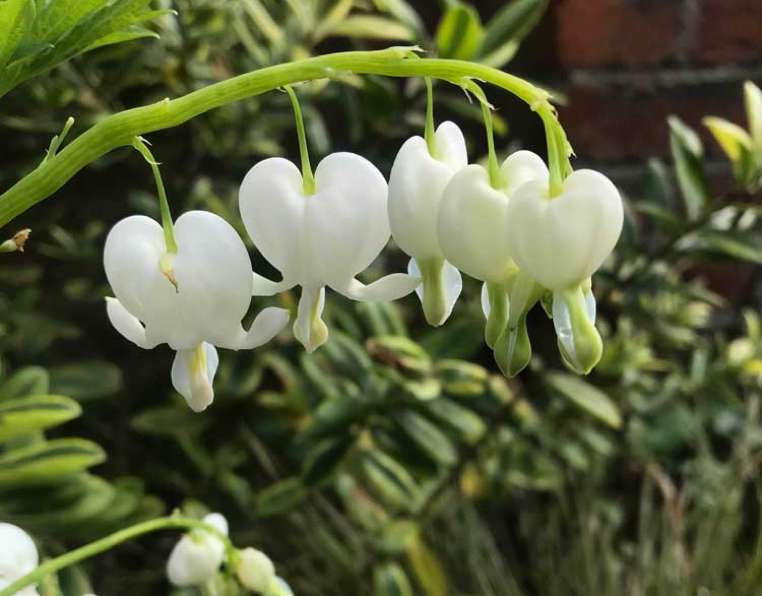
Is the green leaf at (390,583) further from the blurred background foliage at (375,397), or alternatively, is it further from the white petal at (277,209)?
the white petal at (277,209)

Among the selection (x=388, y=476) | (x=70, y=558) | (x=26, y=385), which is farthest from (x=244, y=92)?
(x=388, y=476)

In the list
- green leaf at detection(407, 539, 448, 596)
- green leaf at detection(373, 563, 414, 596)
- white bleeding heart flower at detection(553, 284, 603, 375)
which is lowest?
green leaf at detection(407, 539, 448, 596)

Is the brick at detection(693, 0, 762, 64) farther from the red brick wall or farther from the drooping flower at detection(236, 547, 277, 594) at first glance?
the drooping flower at detection(236, 547, 277, 594)

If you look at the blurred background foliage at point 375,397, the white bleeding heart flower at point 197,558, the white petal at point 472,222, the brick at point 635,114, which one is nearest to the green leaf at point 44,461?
the blurred background foliage at point 375,397

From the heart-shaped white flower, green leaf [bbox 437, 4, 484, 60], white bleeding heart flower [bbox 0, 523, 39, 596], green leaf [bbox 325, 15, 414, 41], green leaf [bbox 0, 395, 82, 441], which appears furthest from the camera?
green leaf [bbox 325, 15, 414, 41]

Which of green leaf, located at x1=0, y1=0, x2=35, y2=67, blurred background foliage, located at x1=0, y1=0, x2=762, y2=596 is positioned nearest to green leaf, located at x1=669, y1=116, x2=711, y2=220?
blurred background foliage, located at x1=0, y1=0, x2=762, y2=596

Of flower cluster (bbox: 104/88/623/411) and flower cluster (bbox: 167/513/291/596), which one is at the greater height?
flower cluster (bbox: 104/88/623/411)

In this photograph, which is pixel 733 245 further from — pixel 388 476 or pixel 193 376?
pixel 193 376
